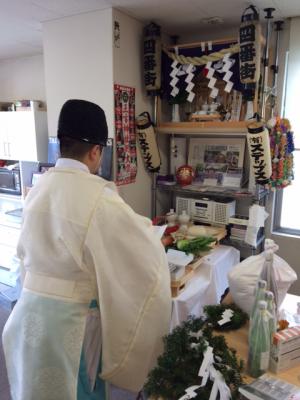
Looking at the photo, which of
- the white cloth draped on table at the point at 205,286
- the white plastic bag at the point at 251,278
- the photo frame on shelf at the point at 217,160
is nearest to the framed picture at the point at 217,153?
the photo frame on shelf at the point at 217,160

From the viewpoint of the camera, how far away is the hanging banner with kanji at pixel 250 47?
6.37 ft

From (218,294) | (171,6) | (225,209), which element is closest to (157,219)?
(225,209)

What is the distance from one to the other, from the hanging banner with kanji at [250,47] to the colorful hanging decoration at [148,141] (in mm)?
774

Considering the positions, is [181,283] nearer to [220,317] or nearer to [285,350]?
[220,317]

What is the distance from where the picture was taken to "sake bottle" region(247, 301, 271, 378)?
35.9 inches

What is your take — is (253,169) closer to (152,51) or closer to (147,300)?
(152,51)

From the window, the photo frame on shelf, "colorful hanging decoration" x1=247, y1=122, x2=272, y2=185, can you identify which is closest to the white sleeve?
"colorful hanging decoration" x1=247, y1=122, x2=272, y2=185

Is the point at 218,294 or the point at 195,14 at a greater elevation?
the point at 195,14

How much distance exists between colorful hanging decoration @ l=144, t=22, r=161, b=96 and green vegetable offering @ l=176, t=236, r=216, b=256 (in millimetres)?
1207

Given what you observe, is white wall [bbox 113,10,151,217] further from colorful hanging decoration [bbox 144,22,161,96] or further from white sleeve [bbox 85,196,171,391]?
white sleeve [bbox 85,196,171,391]

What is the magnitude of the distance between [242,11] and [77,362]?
88.7 inches

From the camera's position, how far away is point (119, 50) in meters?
2.22

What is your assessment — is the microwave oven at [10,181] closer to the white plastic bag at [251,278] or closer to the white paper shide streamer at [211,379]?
the white plastic bag at [251,278]

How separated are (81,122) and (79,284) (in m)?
0.53
